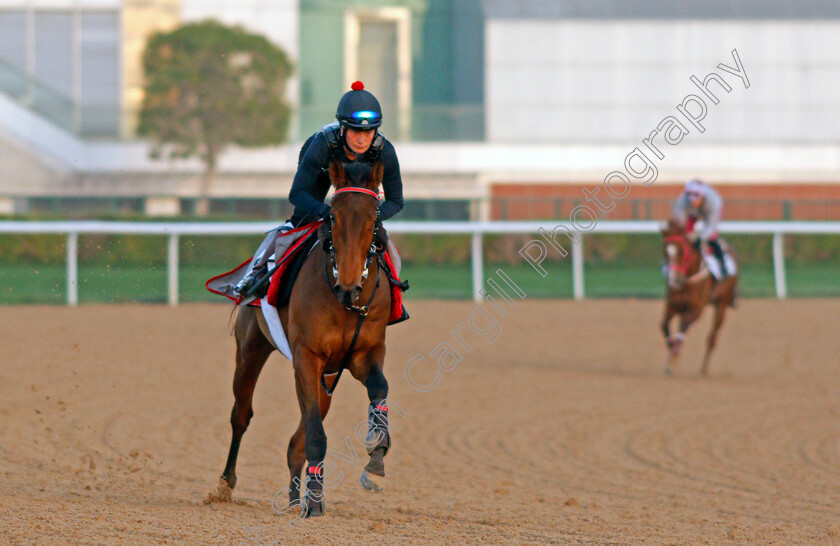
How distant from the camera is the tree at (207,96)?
2183 centimetres

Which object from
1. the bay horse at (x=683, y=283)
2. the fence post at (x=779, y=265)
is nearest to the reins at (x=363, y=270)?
the bay horse at (x=683, y=283)

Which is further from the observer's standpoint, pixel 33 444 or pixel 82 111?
pixel 82 111

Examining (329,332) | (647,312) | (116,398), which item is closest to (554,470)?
(329,332)

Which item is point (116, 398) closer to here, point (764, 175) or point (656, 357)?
point (656, 357)

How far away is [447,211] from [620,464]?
36.2 feet

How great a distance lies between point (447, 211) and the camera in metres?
17.9

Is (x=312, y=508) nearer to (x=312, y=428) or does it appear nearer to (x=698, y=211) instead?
(x=312, y=428)

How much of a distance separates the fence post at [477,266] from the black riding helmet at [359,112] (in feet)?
36.1

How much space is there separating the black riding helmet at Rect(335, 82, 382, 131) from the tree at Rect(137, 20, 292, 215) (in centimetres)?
1722

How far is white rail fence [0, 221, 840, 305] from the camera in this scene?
14.5m

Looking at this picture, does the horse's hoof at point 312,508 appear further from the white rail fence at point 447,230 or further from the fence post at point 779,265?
the fence post at point 779,265

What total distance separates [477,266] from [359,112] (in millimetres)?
11177

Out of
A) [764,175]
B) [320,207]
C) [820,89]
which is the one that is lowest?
[320,207]

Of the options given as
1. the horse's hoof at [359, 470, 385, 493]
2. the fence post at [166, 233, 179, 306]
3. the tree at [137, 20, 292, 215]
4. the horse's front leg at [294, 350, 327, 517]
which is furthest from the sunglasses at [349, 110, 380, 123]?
the tree at [137, 20, 292, 215]
